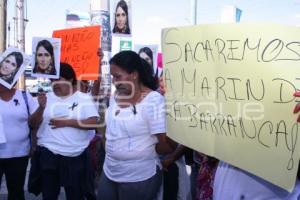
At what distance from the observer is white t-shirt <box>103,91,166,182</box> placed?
267 centimetres

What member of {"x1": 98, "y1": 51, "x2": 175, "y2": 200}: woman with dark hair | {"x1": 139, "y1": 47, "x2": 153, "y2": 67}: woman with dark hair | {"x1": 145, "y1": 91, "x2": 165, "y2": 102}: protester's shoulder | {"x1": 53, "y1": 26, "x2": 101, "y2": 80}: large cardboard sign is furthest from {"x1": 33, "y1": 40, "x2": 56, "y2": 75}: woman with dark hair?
{"x1": 145, "y1": 91, "x2": 165, "y2": 102}: protester's shoulder

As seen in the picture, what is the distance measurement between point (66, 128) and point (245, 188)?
7.28ft

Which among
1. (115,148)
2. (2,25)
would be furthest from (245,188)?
(2,25)

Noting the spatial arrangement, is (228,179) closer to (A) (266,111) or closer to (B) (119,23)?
(A) (266,111)

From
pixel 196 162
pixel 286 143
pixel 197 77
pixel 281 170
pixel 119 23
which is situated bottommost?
pixel 196 162

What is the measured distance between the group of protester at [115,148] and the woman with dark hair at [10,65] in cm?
13

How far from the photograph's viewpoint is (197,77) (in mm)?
2072

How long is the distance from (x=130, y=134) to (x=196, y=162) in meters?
0.91

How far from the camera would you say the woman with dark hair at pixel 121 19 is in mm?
5375

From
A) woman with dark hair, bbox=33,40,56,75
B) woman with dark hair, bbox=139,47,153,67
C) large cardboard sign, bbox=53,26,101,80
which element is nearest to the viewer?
woman with dark hair, bbox=33,40,56,75

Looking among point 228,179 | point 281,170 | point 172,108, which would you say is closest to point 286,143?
point 281,170

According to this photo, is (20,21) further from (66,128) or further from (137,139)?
(137,139)

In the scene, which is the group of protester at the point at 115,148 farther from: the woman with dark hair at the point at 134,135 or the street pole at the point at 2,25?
the street pole at the point at 2,25

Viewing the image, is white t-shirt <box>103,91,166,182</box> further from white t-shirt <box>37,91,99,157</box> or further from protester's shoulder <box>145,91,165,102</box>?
white t-shirt <box>37,91,99,157</box>
